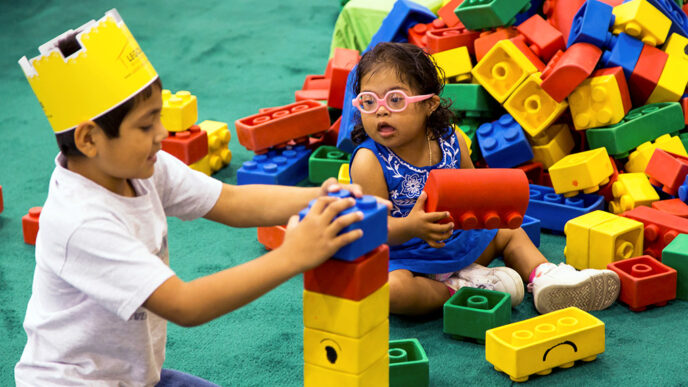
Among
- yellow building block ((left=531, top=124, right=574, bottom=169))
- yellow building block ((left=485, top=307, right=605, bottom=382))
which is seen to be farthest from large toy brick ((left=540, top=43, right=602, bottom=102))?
yellow building block ((left=485, top=307, right=605, bottom=382))

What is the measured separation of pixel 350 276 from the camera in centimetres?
102

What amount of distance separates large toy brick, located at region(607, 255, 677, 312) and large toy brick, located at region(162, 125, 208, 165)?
1277 millimetres

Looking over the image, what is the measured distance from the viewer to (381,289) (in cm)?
109

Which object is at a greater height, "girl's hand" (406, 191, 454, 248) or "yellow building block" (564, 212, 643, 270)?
"girl's hand" (406, 191, 454, 248)

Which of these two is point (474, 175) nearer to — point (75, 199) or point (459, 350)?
point (459, 350)

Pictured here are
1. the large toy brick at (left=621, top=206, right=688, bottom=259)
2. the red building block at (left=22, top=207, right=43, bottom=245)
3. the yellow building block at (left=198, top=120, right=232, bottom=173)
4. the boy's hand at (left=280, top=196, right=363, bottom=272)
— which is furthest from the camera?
the yellow building block at (left=198, top=120, right=232, bottom=173)

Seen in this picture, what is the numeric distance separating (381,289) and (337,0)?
12.6 ft

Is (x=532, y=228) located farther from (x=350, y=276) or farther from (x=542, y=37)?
(x=350, y=276)

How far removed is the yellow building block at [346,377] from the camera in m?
1.07

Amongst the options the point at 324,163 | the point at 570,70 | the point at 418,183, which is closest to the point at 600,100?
the point at 570,70

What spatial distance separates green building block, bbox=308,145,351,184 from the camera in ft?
7.82

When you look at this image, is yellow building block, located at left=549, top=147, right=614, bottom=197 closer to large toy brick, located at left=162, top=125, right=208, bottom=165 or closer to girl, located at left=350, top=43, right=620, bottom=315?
girl, located at left=350, top=43, right=620, bottom=315

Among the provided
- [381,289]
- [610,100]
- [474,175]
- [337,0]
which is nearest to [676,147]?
[610,100]

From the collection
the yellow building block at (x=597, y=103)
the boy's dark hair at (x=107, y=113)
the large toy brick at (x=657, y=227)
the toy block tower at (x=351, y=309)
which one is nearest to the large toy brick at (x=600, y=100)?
the yellow building block at (x=597, y=103)
